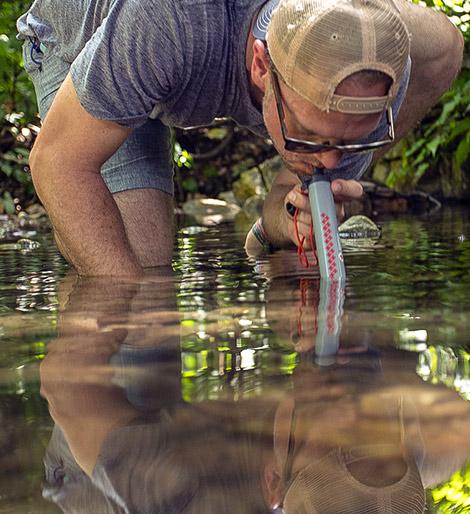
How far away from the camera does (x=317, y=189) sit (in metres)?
2.61

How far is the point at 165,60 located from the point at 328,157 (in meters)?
0.55

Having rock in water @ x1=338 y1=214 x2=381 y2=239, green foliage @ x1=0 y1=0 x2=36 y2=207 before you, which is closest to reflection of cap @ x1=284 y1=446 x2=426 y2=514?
rock in water @ x1=338 y1=214 x2=381 y2=239

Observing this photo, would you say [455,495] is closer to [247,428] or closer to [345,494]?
[345,494]

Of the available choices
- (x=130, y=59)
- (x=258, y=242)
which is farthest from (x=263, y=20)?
(x=258, y=242)

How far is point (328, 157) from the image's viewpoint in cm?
252

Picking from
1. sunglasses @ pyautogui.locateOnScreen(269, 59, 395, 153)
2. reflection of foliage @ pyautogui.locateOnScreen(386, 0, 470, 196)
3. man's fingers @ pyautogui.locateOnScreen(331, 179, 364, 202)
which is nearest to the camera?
sunglasses @ pyautogui.locateOnScreen(269, 59, 395, 153)

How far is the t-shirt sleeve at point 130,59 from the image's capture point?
2.51 metres

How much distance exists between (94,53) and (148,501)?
1857 millimetres

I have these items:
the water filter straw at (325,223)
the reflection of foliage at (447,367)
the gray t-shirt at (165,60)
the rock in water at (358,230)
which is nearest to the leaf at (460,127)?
the rock in water at (358,230)

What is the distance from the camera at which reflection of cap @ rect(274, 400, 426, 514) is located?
0.90 meters

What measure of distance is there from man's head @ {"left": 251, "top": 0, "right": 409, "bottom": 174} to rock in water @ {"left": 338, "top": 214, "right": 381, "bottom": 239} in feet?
7.04

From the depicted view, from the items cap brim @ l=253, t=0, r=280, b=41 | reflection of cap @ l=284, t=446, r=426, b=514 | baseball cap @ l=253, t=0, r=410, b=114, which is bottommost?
reflection of cap @ l=284, t=446, r=426, b=514

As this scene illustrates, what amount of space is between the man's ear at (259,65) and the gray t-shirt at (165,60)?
12 centimetres

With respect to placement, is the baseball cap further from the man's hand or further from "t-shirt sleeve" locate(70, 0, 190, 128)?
the man's hand
